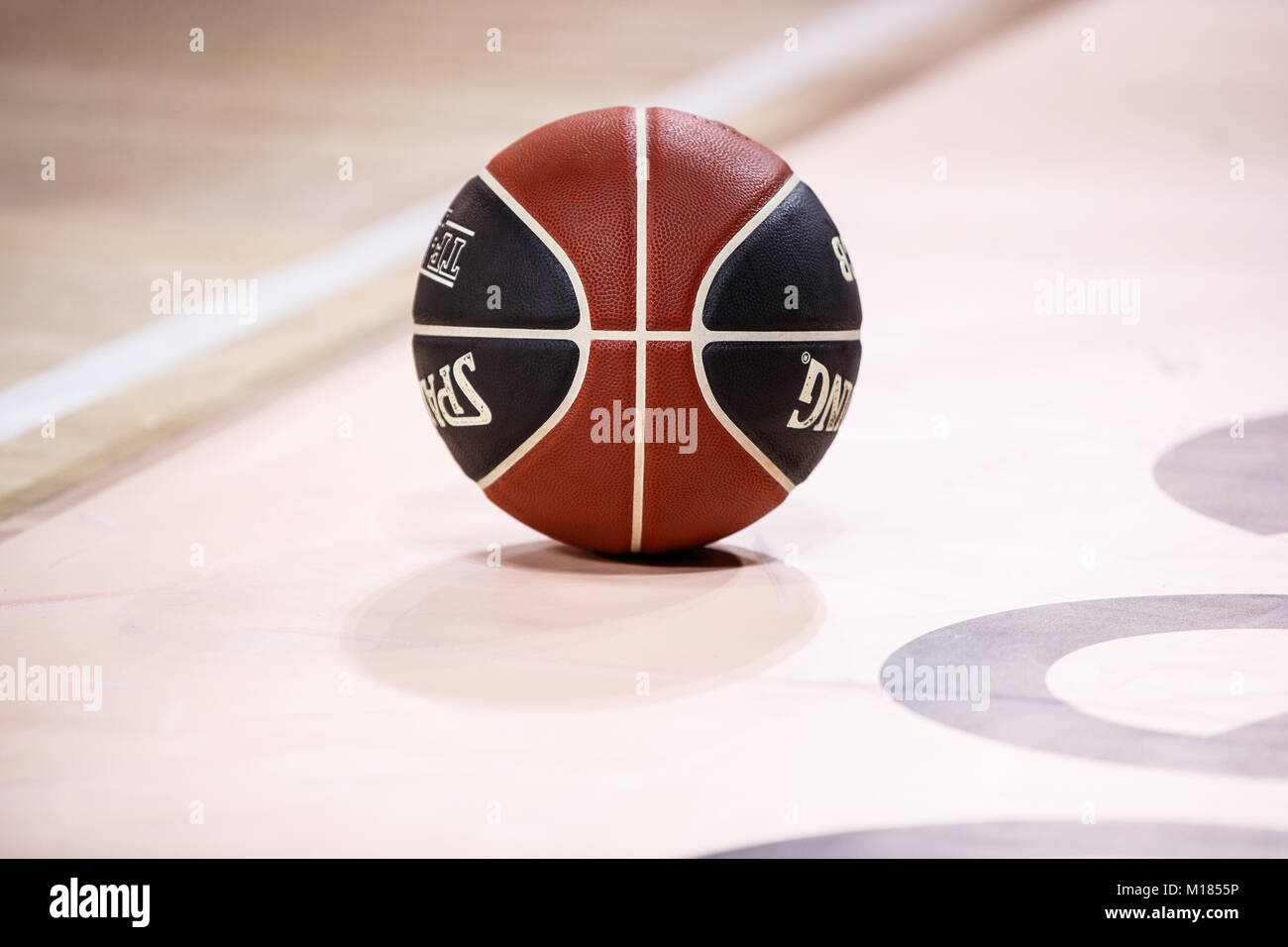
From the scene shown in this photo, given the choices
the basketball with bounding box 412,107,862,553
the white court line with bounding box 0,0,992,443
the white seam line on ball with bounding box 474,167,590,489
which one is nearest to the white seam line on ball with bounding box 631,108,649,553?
the basketball with bounding box 412,107,862,553

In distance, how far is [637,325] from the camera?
3.71m

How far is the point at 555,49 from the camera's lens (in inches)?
407

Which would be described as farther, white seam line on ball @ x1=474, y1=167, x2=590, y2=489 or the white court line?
the white court line

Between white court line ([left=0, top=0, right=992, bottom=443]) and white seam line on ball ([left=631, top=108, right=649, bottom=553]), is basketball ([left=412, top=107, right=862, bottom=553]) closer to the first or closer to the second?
white seam line on ball ([left=631, top=108, right=649, bottom=553])

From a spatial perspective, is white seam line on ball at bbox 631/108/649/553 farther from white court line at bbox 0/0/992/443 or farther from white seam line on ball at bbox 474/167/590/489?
white court line at bbox 0/0/992/443

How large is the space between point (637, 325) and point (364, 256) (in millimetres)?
4225

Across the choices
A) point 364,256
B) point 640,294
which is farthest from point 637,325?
point 364,256

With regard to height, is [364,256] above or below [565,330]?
above

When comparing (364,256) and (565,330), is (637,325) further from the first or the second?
(364,256)

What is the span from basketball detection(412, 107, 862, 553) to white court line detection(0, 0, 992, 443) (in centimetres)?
241

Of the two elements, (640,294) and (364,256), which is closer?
(640,294)

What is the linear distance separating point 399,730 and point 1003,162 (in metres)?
6.21

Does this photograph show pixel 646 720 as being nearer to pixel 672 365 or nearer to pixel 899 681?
pixel 899 681

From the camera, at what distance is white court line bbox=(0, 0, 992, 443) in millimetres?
5879
